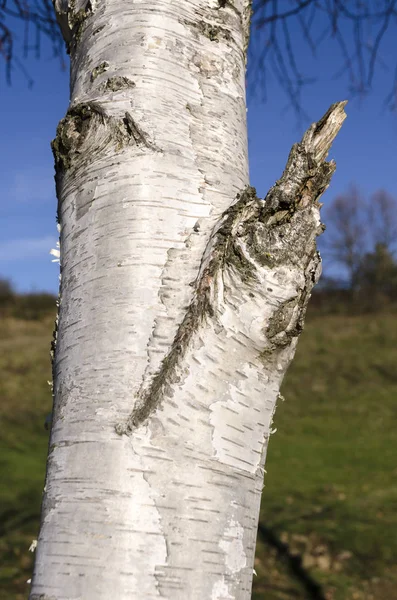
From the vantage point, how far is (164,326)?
0.85m

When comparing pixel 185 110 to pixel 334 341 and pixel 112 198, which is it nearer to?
pixel 112 198

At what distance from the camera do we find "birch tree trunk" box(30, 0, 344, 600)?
0.76 m

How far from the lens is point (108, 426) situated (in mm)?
804

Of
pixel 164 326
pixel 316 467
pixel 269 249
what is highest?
pixel 316 467

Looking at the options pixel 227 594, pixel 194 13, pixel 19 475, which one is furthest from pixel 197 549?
pixel 19 475

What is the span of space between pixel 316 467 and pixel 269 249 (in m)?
6.17

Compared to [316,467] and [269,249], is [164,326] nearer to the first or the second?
[269,249]

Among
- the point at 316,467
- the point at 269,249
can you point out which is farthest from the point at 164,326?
the point at 316,467

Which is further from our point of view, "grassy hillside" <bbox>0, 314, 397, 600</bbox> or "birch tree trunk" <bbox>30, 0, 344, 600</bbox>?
"grassy hillside" <bbox>0, 314, 397, 600</bbox>

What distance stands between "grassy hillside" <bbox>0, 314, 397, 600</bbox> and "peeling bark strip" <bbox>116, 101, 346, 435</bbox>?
3.20 m

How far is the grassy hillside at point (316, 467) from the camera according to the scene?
12.6 feet

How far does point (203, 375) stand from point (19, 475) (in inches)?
244

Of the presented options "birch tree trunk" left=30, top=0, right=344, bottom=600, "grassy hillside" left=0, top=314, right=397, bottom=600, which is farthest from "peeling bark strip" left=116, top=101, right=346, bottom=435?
"grassy hillside" left=0, top=314, right=397, bottom=600

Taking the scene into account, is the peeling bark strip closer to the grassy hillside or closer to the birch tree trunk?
the birch tree trunk
